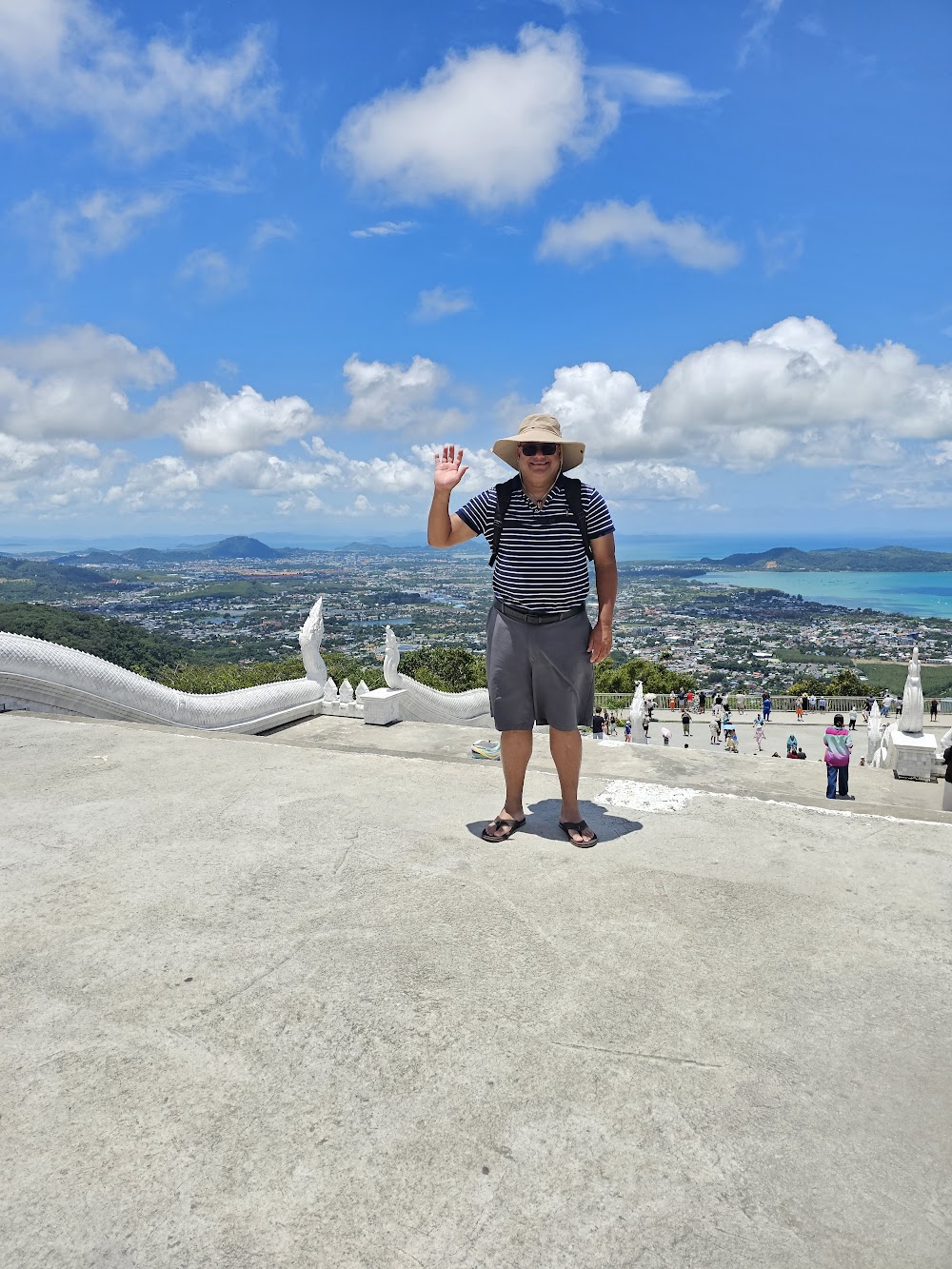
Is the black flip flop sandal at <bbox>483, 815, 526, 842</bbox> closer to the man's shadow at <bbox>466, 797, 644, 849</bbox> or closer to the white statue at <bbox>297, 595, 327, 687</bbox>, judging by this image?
the man's shadow at <bbox>466, 797, 644, 849</bbox>

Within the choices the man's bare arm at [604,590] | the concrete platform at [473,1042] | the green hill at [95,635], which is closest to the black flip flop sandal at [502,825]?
the concrete platform at [473,1042]

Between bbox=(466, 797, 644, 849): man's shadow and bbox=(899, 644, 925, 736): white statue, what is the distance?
5.90 m

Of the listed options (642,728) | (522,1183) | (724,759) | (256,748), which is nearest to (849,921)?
(522,1183)

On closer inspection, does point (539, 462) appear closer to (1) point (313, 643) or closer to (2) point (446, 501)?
(2) point (446, 501)

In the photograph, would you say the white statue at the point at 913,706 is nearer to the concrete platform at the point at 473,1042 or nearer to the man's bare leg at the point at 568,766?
the concrete platform at the point at 473,1042

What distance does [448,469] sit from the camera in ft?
10.8

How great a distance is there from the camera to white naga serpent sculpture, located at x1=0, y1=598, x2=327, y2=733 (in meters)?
6.04

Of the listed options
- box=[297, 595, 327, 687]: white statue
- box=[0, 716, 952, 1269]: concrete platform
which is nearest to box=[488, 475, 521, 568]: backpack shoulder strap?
box=[0, 716, 952, 1269]: concrete platform

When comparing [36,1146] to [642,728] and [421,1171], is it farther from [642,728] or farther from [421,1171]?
[642,728]

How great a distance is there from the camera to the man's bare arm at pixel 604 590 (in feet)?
10.8

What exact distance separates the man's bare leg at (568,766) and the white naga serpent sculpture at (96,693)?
456 centimetres

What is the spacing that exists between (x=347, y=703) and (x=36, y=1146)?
791 cm

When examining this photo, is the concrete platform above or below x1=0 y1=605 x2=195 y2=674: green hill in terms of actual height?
above

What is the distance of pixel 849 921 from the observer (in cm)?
252
